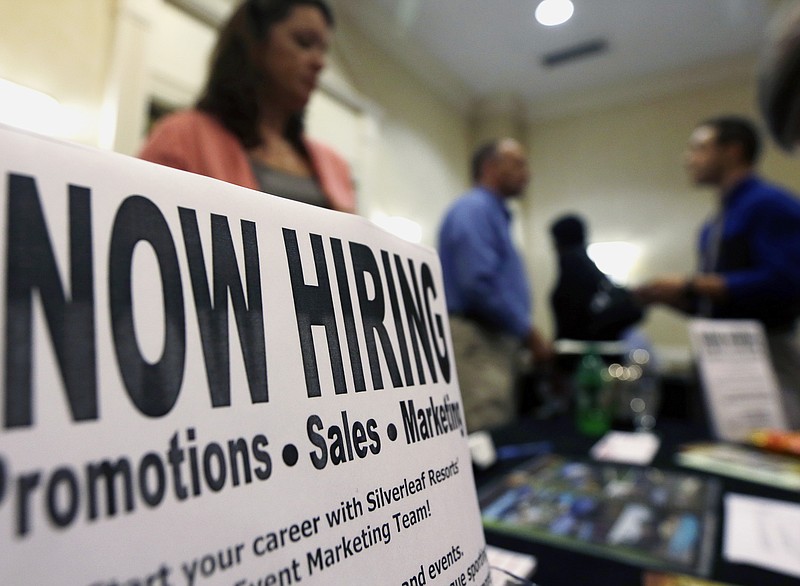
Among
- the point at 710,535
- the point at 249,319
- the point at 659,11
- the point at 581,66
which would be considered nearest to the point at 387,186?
the point at 581,66

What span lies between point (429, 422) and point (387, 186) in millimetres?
2532

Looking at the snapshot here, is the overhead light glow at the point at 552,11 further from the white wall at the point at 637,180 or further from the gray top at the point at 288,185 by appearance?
the white wall at the point at 637,180

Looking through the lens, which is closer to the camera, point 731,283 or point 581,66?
point 731,283

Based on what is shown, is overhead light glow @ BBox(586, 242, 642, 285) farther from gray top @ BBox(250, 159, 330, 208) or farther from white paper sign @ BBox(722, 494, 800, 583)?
gray top @ BBox(250, 159, 330, 208)

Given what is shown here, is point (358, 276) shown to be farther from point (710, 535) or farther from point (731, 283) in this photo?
point (731, 283)

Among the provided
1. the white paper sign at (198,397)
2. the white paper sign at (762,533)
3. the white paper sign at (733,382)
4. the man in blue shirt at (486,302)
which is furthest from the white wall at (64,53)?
the white paper sign at (733,382)

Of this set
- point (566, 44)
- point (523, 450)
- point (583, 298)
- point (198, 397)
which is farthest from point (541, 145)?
point (198, 397)

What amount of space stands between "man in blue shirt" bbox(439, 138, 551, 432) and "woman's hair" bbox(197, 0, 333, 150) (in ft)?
2.58

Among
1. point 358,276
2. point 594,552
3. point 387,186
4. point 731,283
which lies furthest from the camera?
point 387,186

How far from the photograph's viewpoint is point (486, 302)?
Result: 1341 mm

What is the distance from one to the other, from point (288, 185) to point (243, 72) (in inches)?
7.1

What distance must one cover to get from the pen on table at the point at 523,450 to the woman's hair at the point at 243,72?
24.2 inches

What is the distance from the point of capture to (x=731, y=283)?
4.02 ft

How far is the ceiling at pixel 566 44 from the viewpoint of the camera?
6.23 ft
